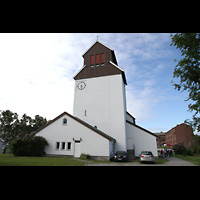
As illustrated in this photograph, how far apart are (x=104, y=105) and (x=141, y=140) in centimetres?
945

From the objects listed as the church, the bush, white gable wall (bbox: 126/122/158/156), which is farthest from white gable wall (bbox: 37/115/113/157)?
white gable wall (bbox: 126/122/158/156)

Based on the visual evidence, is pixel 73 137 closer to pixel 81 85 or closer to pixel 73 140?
pixel 73 140

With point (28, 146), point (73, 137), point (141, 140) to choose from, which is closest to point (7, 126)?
point (28, 146)

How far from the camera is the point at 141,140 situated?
24.9 meters

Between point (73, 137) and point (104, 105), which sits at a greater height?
point (104, 105)

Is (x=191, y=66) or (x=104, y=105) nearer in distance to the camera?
(x=191, y=66)

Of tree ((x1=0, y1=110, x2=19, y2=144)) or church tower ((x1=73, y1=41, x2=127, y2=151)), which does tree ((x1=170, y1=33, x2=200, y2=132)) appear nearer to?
church tower ((x1=73, y1=41, x2=127, y2=151))

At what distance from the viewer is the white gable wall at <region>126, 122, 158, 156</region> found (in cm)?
2411

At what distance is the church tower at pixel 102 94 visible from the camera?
23.7 m

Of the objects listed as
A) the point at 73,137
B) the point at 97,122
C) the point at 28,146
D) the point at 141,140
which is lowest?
the point at 28,146

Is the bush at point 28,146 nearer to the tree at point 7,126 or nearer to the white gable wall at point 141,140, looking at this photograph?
the white gable wall at point 141,140
